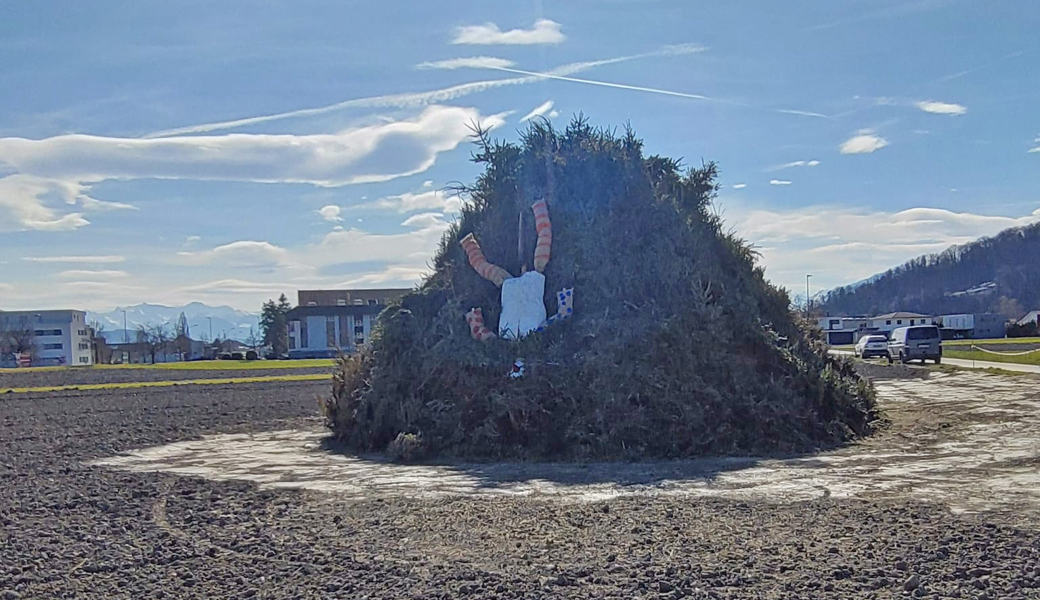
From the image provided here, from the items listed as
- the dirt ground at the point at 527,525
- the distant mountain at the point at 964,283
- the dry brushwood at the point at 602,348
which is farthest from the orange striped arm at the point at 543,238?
the distant mountain at the point at 964,283

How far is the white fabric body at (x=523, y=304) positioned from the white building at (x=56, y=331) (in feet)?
310

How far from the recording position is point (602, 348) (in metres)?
11.9

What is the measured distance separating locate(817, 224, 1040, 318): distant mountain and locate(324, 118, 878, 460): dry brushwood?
11390 cm

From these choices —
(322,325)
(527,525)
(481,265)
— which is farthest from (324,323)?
(527,525)

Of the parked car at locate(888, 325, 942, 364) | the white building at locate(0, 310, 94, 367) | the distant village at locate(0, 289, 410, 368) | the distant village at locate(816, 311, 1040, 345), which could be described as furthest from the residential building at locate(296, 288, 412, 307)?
the parked car at locate(888, 325, 942, 364)

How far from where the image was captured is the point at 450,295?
45.7ft

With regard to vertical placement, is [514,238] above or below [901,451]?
above

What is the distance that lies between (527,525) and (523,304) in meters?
6.35

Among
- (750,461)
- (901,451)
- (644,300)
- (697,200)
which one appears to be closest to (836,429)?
(901,451)

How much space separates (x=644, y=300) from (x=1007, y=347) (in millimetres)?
40352

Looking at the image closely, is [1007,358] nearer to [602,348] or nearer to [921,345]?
[921,345]

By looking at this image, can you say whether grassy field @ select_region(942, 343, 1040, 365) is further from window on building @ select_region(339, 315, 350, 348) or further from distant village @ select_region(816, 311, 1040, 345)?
window on building @ select_region(339, 315, 350, 348)

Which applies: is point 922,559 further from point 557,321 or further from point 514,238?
point 514,238

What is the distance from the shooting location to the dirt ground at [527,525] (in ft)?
17.8
